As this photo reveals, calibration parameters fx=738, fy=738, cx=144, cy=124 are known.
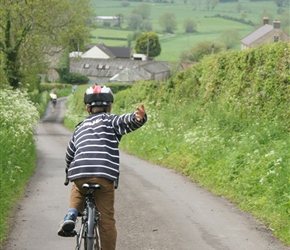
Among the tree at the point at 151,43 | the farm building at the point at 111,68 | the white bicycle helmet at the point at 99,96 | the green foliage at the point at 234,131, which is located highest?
the white bicycle helmet at the point at 99,96

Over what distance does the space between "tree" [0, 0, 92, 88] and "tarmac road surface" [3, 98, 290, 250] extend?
2830 cm

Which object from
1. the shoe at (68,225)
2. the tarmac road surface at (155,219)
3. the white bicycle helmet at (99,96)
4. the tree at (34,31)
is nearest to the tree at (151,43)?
the tree at (34,31)

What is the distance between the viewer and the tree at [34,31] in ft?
149

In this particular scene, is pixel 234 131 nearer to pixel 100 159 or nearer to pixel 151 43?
pixel 100 159

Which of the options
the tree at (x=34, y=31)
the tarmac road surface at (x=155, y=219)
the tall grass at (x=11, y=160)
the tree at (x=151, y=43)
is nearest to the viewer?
the tarmac road surface at (x=155, y=219)

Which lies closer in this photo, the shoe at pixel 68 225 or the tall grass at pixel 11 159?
the shoe at pixel 68 225

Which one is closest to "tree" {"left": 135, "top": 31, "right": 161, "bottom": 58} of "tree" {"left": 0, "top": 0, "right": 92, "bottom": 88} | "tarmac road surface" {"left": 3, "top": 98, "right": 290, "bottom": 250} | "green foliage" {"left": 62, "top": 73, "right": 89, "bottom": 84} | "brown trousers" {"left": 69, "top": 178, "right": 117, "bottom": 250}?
"green foliage" {"left": 62, "top": 73, "right": 89, "bottom": 84}

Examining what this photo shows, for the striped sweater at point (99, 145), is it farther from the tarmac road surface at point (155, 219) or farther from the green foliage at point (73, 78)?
the green foliage at point (73, 78)

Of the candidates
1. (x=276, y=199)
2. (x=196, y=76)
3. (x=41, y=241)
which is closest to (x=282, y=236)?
(x=276, y=199)

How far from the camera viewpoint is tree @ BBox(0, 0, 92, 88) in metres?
45.5

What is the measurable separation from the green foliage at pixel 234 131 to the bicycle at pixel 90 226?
3642 mm

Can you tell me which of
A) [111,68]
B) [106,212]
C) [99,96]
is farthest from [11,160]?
[111,68]

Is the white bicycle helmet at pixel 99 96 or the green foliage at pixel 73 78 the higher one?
the white bicycle helmet at pixel 99 96

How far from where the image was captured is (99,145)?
798 cm
